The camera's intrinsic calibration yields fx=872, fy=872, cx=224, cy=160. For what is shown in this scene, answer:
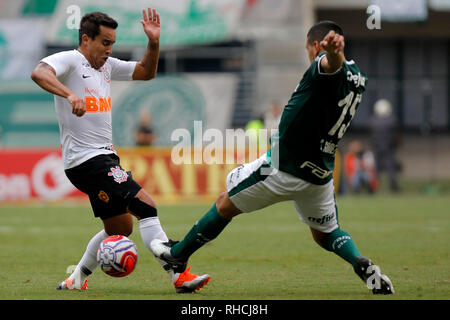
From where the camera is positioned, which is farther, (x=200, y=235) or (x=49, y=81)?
(x=200, y=235)

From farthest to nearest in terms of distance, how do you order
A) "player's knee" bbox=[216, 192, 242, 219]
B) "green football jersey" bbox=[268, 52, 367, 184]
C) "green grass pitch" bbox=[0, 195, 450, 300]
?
"green grass pitch" bbox=[0, 195, 450, 300] → "player's knee" bbox=[216, 192, 242, 219] → "green football jersey" bbox=[268, 52, 367, 184]

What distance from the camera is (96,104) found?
7.07m

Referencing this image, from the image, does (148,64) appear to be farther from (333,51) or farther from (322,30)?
(333,51)

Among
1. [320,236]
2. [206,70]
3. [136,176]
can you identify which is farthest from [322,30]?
[206,70]

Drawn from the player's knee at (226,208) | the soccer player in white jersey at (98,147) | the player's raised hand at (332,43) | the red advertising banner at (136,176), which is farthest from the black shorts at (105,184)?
the red advertising banner at (136,176)

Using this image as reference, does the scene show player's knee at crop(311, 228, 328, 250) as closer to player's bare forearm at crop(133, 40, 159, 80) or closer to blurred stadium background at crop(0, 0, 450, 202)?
player's bare forearm at crop(133, 40, 159, 80)

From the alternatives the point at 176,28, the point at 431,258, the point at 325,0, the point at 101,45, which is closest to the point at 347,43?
the point at 325,0

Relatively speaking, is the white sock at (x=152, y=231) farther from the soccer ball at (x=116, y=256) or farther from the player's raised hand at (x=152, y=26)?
the player's raised hand at (x=152, y=26)

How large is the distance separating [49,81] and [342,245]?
2.67m

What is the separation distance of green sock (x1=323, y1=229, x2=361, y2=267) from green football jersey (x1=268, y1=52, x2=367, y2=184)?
583 millimetres

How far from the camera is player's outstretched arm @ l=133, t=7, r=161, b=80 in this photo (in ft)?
24.3

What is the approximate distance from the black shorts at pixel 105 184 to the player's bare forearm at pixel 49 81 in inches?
30.0

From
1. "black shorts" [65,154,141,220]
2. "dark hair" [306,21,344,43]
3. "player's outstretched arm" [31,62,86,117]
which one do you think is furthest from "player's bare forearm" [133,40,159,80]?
"dark hair" [306,21,344,43]

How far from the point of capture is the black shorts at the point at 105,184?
6949mm
